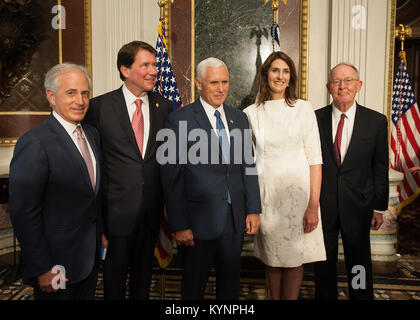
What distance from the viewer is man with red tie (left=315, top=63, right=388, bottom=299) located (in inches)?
90.7

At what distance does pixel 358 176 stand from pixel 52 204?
181 centimetres

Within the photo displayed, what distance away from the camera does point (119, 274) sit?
2105 millimetres

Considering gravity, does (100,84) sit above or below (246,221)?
above

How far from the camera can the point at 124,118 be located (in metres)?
2.08

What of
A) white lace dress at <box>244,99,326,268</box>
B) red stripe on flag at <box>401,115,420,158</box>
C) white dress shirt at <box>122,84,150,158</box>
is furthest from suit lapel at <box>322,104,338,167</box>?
red stripe on flag at <box>401,115,420,158</box>

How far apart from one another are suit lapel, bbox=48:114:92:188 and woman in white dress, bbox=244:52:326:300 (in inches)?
41.6

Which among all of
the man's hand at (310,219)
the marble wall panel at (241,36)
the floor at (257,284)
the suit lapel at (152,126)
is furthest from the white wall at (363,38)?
the suit lapel at (152,126)

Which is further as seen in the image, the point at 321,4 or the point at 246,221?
the point at 321,4

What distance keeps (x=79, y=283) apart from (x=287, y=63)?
1.69m

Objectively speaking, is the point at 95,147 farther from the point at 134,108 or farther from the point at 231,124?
the point at 231,124

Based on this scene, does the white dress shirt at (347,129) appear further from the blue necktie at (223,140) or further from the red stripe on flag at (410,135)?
the red stripe on flag at (410,135)

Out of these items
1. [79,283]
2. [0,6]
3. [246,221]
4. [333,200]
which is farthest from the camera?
[0,6]
